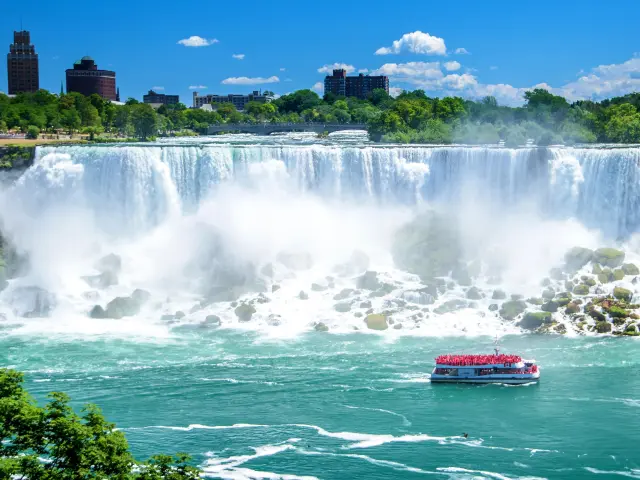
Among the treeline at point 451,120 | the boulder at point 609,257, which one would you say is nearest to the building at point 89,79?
the treeline at point 451,120

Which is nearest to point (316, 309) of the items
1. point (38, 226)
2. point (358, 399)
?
point (358, 399)

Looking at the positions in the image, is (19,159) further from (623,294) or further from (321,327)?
(623,294)

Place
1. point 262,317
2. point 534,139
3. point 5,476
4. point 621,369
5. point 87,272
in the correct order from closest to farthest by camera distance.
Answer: point 5,476
point 621,369
point 262,317
point 87,272
point 534,139

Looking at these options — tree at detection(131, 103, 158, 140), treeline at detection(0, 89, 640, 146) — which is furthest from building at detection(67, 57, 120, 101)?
tree at detection(131, 103, 158, 140)

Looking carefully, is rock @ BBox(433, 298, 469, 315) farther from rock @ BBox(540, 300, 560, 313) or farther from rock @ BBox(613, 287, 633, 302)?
rock @ BBox(613, 287, 633, 302)

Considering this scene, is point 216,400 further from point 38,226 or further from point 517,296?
point 38,226

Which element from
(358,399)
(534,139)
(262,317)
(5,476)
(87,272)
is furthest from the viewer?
(534,139)
